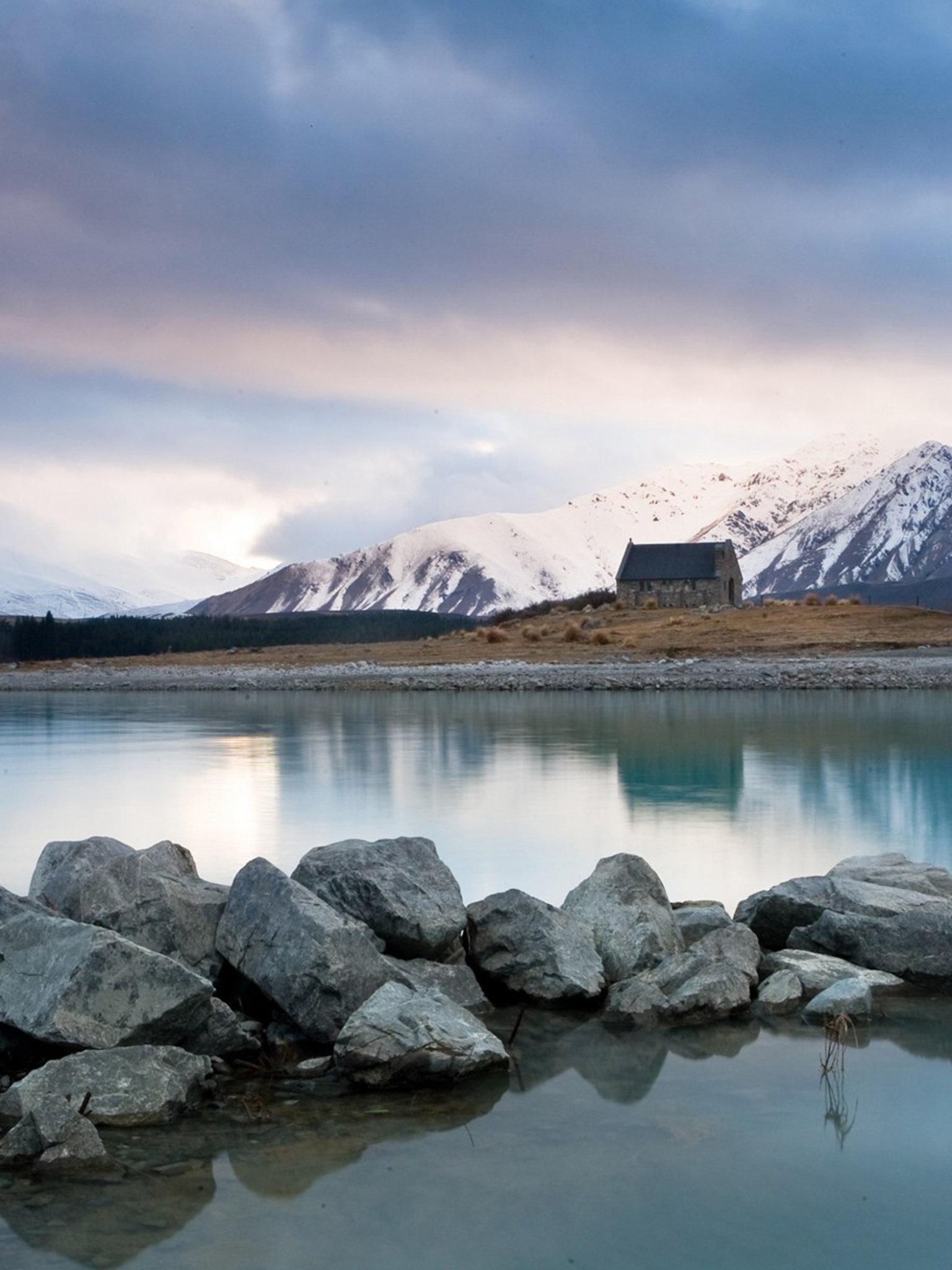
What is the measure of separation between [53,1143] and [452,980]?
294 cm

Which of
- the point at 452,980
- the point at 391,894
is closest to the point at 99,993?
the point at 391,894

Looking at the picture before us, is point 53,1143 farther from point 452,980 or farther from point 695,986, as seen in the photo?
point 695,986

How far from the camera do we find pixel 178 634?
117250mm

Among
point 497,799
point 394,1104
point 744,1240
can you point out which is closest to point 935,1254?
point 744,1240

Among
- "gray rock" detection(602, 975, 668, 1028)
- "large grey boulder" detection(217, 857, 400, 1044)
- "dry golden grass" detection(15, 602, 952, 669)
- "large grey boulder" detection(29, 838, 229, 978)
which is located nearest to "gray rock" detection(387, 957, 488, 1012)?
"large grey boulder" detection(217, 857, 400, 1044)

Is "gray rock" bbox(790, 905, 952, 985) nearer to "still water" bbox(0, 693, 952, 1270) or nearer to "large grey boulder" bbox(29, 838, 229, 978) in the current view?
"still water" bbox(0, 693, 952, 1270)

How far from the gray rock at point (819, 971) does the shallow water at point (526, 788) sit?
262 cm

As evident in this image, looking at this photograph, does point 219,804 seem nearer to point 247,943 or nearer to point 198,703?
point 247,943

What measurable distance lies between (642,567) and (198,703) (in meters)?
55.9

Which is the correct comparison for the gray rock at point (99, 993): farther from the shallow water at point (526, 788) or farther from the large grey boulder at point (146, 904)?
the shallow water at point (526, 788)

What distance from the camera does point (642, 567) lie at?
98000 millimetres

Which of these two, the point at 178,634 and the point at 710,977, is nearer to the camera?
the point at 710,977

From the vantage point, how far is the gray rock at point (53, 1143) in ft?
18.7

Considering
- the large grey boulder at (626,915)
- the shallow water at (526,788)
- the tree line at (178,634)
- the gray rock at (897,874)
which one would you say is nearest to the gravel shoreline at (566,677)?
the shallow water at (526,788)
